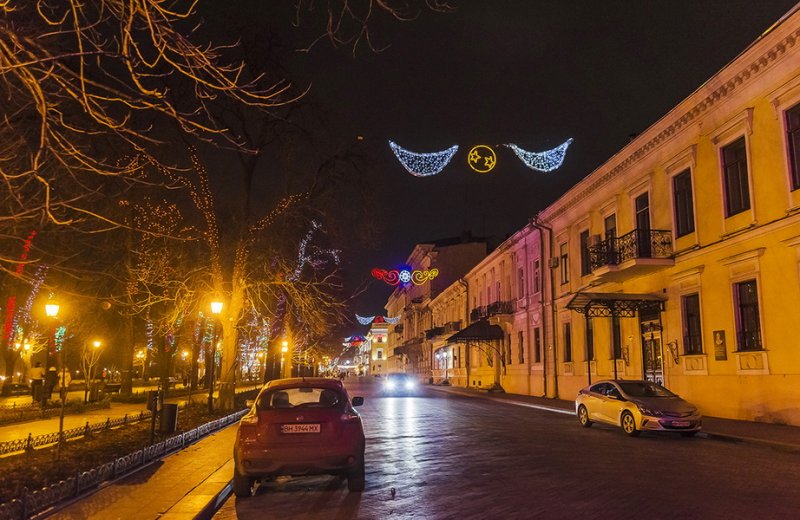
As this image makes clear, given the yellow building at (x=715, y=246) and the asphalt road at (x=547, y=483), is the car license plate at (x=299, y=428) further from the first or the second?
the yellow building at (x=715, y=246)

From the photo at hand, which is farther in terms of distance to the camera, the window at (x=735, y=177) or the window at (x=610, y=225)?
the window at (x=610, y=225)

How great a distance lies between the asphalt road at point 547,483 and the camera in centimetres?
745

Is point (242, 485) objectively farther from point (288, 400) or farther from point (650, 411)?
point (650, 411)

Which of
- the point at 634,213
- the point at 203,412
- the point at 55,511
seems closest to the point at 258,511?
the point at 55,511

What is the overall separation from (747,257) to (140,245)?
23822mm

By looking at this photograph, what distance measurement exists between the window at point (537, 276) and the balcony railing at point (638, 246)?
10.4 m

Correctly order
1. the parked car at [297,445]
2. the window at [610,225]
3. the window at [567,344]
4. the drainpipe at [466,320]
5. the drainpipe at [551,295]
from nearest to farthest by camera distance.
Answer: the parked car at [297,445] → the window at [610,225] → the window at [567,344] → the drainpipe at [551,295] → the drainpipe at [466,320]

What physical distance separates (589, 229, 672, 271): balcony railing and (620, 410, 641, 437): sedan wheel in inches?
329

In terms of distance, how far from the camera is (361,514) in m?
7.44

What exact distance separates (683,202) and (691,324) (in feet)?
14.4

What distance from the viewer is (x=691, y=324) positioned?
21.4 metres

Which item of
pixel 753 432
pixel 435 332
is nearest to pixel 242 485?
pixel 753 432

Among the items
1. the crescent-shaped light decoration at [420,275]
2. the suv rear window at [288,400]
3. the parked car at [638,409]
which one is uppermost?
the crescent-shaped light decoration at [420,275]

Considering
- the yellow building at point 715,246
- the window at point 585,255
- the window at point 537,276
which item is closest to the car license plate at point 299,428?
the yellow building at point 715,246
